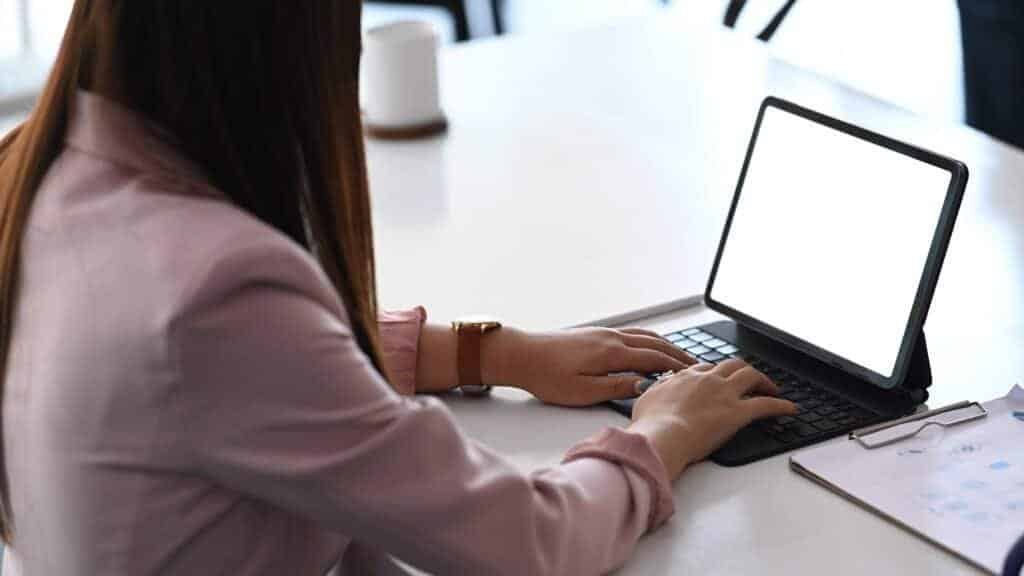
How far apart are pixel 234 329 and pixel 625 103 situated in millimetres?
1365

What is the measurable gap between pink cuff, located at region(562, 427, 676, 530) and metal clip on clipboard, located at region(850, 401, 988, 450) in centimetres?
19

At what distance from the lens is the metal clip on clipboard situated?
4.28 ft

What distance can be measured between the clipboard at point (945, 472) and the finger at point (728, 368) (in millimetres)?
103

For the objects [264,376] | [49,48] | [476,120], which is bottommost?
[49,48]

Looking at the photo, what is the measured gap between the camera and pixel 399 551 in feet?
3.43

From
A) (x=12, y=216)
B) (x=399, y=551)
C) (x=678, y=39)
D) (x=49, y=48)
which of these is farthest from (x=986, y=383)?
(x=49, y=48)

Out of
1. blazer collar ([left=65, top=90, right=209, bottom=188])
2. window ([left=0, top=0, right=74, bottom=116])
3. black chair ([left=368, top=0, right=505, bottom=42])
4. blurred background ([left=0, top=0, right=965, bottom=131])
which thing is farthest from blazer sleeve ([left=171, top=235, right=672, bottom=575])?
black chair ([left=368, top=0, right=505, bottom=42])

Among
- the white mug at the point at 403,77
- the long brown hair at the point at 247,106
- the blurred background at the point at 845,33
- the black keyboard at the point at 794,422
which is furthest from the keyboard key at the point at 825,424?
the blurred background at the point at 845,33

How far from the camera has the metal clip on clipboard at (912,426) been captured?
1304 mm

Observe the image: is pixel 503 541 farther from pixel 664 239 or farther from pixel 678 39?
pixel 678 39

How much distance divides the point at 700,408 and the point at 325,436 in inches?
16.5

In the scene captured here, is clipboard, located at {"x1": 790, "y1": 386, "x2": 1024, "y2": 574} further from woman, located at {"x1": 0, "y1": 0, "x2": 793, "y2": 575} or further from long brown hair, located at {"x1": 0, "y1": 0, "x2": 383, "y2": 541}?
long brown hair, located at {"x1": 0, "y1": 0, "x2": 383, "y2": 541}

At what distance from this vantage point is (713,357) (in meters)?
1.48

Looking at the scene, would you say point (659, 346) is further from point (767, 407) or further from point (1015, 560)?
point (1015, 560)
